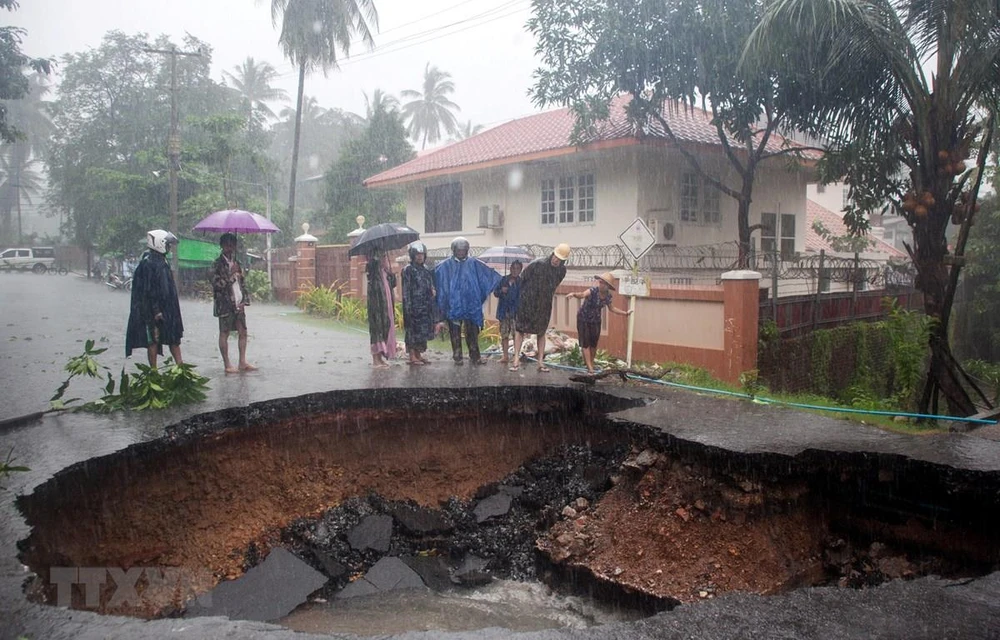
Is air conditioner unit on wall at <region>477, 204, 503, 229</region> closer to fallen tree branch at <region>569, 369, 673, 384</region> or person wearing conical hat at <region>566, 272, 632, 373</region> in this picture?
person wearing conical hat at <region>566, 272, 632, 373</region>

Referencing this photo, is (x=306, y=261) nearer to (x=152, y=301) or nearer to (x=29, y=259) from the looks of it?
(x=152, y=301)

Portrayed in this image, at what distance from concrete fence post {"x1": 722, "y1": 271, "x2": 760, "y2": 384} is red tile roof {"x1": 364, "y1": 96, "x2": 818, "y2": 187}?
5.44m

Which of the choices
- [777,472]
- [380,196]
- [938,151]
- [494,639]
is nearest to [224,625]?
[494,639]

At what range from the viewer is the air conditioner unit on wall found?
57.0 feet

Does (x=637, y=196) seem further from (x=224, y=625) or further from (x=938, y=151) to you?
(x=224, y=625)

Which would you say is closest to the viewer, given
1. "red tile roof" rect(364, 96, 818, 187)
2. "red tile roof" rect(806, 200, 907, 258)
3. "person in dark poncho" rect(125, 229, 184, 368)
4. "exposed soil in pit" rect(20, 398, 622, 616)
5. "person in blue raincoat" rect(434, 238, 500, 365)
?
"exposed soil in pit" rect(20, 398, 622, 616)

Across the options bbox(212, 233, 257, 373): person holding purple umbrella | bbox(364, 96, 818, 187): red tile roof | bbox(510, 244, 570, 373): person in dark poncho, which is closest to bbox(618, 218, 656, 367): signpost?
bbox(510, 244, 570, 373): person in dark poncho

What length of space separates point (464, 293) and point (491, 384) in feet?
7.04

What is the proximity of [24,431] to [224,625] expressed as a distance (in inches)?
159

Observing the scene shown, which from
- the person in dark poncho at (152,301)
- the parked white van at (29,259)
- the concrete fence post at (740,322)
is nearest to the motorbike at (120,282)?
the parked white van at (29,259)

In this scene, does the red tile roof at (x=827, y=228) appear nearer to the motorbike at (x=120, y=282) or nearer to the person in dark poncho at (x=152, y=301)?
the person in dark poncho at (x=152, y=301)

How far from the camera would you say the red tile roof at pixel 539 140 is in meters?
14.2

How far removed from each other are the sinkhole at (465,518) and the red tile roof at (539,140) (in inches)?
330

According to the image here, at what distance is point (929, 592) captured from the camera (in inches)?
137
